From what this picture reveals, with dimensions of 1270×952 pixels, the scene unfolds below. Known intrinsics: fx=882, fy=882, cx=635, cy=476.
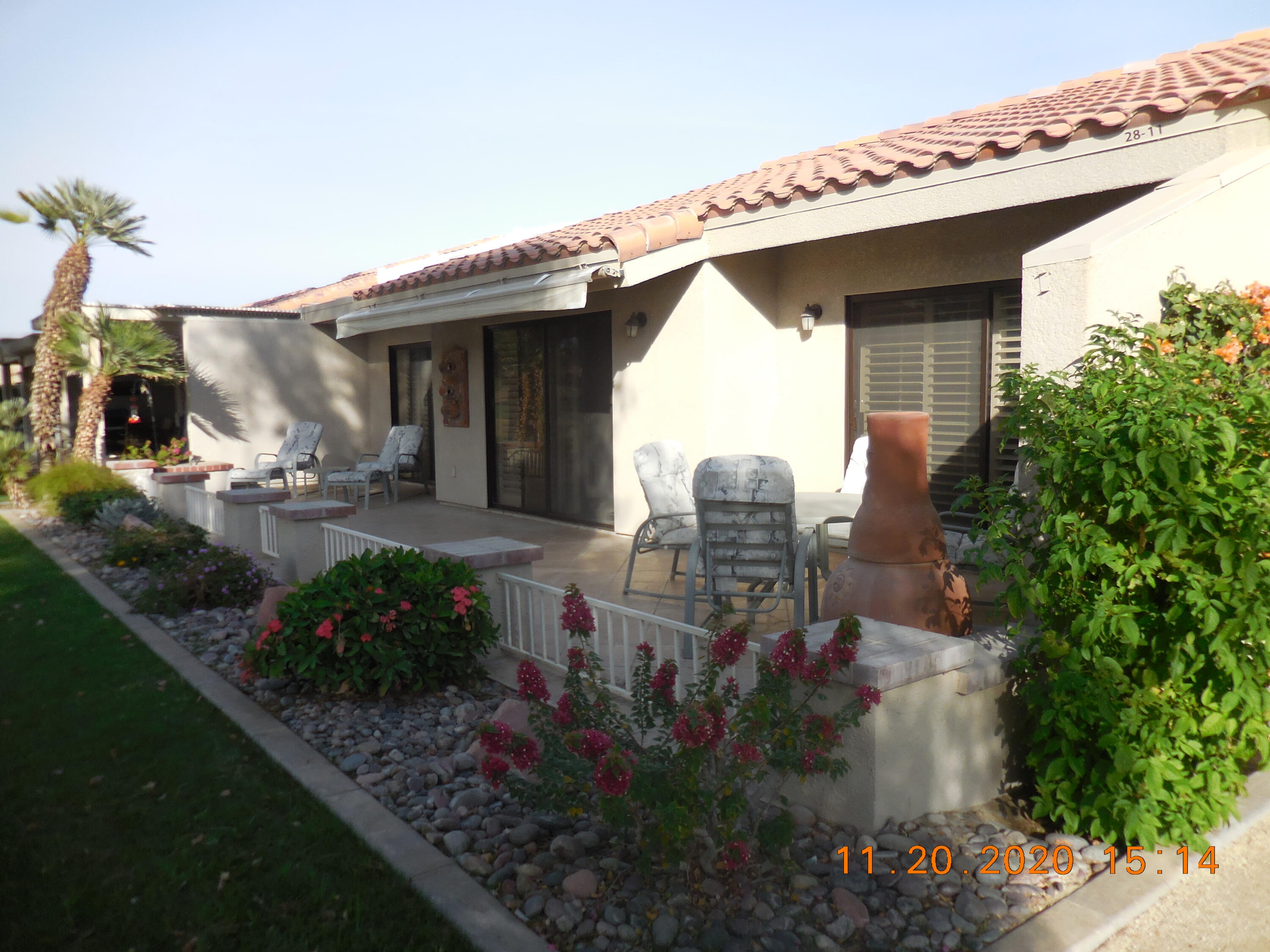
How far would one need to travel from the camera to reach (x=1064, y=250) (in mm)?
3998

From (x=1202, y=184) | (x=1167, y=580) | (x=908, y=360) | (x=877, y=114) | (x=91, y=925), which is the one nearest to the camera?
(x=91, y=925)

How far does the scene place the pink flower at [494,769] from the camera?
276cm

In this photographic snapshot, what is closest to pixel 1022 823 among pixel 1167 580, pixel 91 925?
pixel 1167 580

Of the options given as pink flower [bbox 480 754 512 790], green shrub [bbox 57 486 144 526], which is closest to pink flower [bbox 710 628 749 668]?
pink flower [bbox 480 754 512 790]

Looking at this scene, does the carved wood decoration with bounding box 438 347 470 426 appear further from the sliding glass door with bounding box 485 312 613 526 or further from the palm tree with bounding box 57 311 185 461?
the palm tree with bounding box 57 311 185 461

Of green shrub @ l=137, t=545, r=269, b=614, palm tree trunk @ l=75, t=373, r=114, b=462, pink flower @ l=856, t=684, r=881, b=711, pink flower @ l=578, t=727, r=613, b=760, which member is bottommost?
green shrub @ l=137, t=545, r=269, b=614

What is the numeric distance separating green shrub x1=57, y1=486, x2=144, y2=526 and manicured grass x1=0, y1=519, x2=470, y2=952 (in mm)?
6884

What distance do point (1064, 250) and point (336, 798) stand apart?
3923 mm

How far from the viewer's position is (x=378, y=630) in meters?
4.62

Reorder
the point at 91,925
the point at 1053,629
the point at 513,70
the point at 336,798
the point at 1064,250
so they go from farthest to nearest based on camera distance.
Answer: the point at 513,70, the point at 1064,250, the point at 336,798, the point at 1053,629, the point at 91,925

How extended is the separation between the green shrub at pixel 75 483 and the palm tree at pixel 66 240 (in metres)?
1.98

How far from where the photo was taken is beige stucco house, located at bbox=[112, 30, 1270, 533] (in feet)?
15.7

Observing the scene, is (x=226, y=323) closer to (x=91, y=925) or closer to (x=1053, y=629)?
(x=91, y=925)

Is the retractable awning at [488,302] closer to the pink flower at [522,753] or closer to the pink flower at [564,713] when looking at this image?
the pink flower at [564,713]
